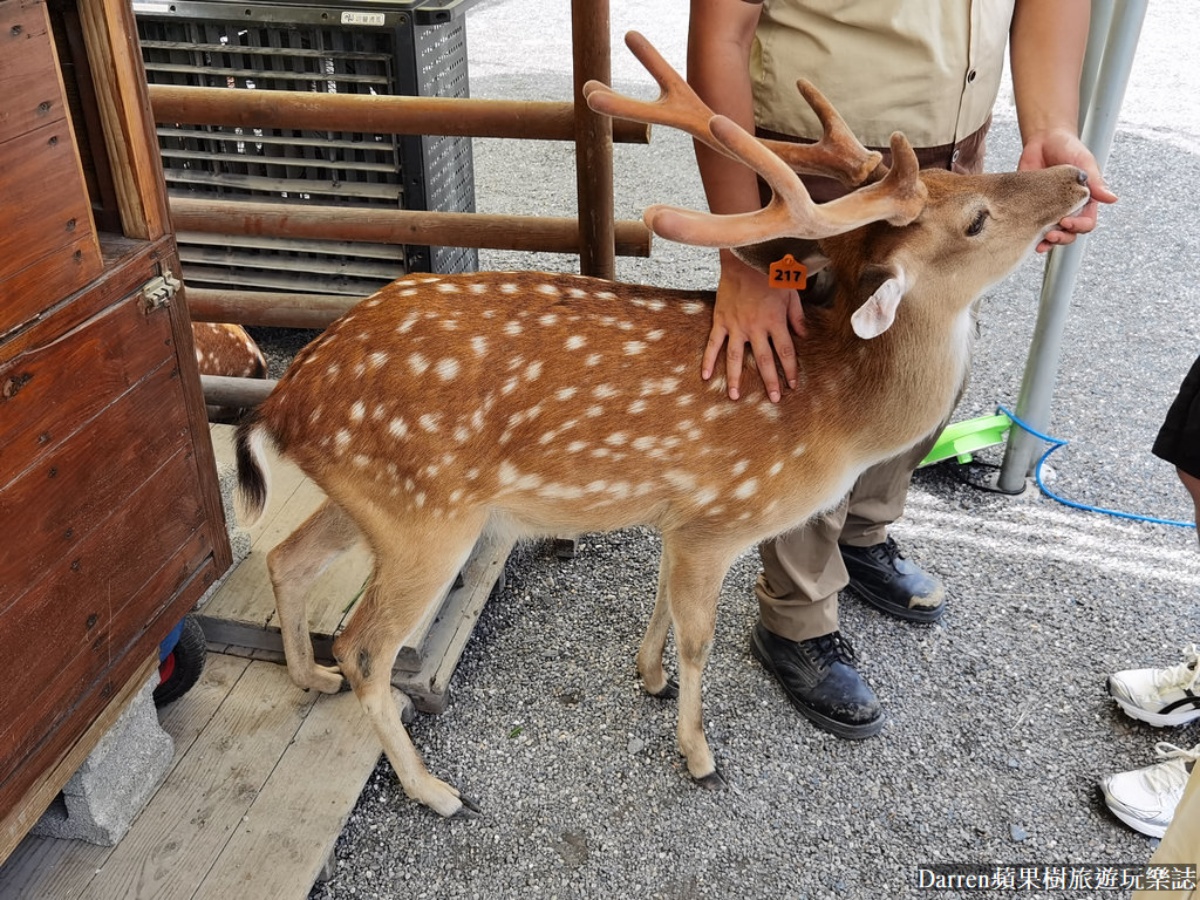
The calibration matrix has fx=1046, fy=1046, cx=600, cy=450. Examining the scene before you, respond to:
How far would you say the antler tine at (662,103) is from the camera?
1.89 meters

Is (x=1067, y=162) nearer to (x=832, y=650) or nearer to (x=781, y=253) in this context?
(x=781, y=253)

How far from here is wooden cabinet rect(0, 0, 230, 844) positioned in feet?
5.16

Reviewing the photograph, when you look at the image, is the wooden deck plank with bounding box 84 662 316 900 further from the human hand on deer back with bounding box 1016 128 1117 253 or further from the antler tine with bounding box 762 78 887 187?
the human hand on deer back with bounding box 1016 128 1117 253

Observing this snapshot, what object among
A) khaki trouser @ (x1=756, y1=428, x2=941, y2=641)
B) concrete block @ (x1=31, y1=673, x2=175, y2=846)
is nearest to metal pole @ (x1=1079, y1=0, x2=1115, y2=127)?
khaki trouser @ (x1=756, y1=428, x2=941, y2=641)

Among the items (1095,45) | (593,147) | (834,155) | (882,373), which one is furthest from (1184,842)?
(1095,45)

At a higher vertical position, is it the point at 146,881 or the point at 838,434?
the point at 838,434

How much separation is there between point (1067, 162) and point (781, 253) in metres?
0.66

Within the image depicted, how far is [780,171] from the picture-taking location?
1731 millimetres

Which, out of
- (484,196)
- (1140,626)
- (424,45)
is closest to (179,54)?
(424,45)

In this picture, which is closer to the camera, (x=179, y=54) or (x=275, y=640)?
(x=275, y=640)

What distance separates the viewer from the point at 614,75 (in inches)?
281

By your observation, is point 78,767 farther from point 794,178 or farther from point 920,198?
point 920,198

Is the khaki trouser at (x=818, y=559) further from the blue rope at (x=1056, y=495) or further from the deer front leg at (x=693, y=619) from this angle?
the blue rope at (x=1056, y=495)

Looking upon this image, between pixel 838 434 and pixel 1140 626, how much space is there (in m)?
1.33
